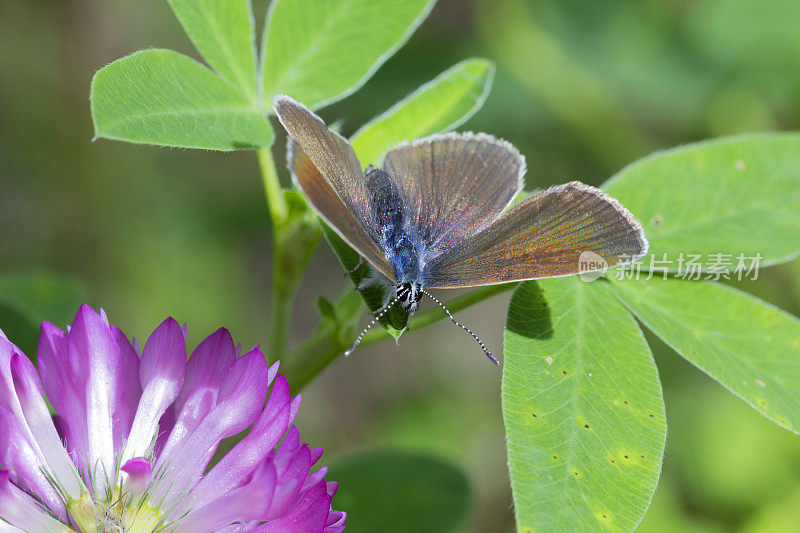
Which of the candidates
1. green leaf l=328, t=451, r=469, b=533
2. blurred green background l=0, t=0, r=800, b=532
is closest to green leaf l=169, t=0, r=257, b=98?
green leaf l=328, t=451, r=469, b=533

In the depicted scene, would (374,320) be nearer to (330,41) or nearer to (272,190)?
(272,190)

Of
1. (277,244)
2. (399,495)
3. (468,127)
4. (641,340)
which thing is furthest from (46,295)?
(468,127)

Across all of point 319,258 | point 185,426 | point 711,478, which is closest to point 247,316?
point 319,258

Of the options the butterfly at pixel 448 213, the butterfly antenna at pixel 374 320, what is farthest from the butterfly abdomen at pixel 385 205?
the butterfly antenna at pixel 374 320

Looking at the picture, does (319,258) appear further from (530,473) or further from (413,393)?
(530,473)

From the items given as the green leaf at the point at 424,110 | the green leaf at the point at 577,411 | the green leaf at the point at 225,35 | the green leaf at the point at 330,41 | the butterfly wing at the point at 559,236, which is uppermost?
the green leaf at the point at 225,35

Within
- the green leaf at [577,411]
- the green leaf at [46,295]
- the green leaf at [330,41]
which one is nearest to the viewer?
the green leaf at [577,411]

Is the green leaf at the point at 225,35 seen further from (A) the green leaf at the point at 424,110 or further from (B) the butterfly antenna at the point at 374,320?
(B) the butterfly antenna at the point at 374,320
